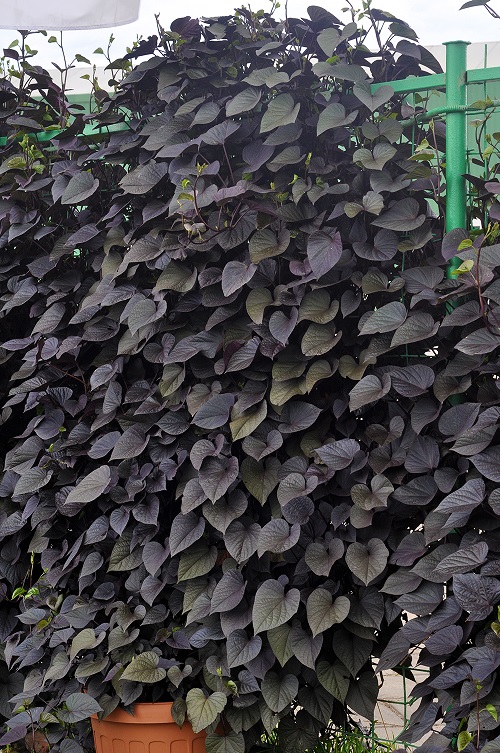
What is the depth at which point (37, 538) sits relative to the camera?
A: 2432 mm

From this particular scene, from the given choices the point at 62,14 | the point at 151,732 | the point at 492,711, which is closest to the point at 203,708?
the point at 151,732

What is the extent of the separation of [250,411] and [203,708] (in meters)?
0.70

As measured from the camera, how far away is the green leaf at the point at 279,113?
199 centimetres

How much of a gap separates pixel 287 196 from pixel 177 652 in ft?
3.83

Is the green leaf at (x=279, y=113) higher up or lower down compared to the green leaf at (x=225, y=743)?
higher up

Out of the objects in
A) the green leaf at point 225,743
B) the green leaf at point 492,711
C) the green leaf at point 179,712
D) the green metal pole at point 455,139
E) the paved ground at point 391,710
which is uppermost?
the green metal pole at point 455,139

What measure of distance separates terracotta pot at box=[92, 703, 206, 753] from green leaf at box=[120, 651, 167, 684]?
9 centimetres

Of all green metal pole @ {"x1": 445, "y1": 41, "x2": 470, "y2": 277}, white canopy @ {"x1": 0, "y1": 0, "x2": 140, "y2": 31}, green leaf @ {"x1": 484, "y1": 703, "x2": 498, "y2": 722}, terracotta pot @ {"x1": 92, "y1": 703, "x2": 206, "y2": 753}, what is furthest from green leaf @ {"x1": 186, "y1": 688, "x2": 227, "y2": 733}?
white canopy @ {"x1": 0, "y1": 0, "x2": 140, "y2": 31}

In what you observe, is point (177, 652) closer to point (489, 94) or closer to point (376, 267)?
point (376, 267)

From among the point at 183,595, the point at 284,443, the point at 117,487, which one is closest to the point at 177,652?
the point at 183,595

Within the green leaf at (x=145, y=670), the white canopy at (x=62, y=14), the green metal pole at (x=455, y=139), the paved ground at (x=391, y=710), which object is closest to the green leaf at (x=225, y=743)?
the green leaf at (x=145, y=670)

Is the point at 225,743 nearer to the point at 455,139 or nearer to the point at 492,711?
the point at 492,711

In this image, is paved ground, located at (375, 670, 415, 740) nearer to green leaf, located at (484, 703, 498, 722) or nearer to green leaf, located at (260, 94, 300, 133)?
green leaf, located at (484, 703, 498, 722)

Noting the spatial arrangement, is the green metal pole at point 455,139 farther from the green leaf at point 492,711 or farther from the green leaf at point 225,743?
the green leaf at point 225,743
